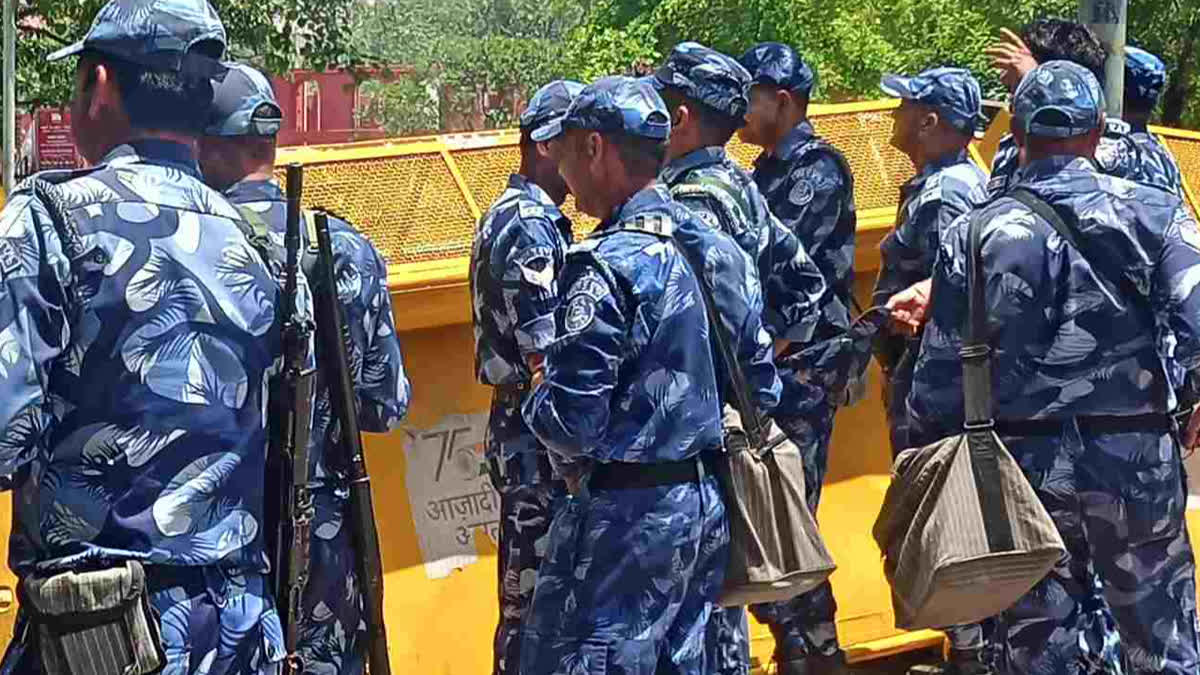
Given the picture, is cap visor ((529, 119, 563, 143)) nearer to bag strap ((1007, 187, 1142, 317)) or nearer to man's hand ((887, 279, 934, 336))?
man's hand ((887, 279, 934, 336))

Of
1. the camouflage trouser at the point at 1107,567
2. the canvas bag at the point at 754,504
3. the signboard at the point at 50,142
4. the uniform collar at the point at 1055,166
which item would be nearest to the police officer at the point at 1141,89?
the uniform collar at the point at 1055,166

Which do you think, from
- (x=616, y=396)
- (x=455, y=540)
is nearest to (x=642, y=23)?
(x=455, y=540)

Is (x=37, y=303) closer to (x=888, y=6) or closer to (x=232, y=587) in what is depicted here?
(x=232, y=587)

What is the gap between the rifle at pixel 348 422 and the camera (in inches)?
155

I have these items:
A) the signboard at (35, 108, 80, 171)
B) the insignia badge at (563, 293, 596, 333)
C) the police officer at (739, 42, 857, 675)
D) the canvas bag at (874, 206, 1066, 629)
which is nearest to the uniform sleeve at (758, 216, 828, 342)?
the police officer at (739, 42, 857, 675)

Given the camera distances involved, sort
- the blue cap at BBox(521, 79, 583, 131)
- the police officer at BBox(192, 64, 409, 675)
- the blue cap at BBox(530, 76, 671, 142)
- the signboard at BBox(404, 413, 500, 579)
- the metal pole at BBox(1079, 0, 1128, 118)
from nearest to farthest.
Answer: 1. the blue cap at BBox(530, 76, 671, 142)
2. the police officer at BBox(192, 64, 409, 675)
3. the blue cap at BBox(521, 79, 583, 131)
4. the metal pole at BBox(1079, 0, 1128, 118)
5. the signboard at BBox(404, 413, 500, 579)

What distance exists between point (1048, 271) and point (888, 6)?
17.1 m

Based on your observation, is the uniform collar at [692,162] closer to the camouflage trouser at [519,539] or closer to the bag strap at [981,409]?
the bag strap at [981,409]

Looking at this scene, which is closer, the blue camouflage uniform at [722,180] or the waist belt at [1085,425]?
the waist belt at [1085,425]

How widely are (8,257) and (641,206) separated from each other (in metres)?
1.55

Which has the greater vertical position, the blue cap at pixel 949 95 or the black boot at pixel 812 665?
the blue cap at pixel 949 95

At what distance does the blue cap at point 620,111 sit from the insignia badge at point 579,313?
1.45ft

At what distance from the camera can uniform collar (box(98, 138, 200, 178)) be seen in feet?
10.4

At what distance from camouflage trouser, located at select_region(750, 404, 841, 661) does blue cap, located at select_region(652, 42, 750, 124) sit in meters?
1.19
